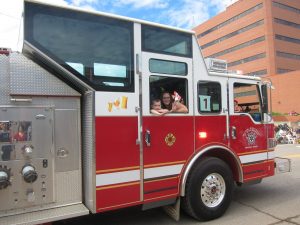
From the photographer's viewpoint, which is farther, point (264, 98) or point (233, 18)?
point (233, 18)

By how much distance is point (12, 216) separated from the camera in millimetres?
4188

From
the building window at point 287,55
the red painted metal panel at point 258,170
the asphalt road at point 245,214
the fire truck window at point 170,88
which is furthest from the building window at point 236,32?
the fire truck window at point 170,88

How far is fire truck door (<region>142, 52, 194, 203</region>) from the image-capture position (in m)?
5.06

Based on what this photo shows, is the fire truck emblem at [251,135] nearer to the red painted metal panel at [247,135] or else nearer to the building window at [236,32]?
the red painted metal panel at [247,135]

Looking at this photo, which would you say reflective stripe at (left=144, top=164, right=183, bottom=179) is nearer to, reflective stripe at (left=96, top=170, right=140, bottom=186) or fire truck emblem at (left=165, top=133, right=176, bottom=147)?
reflective stripe at (left=96, top=170, right=140, bottom=186)

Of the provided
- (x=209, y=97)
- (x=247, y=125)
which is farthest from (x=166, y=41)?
(x=247, y=125)

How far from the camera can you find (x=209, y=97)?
5902 mm

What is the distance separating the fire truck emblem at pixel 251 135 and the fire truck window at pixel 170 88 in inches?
61.6

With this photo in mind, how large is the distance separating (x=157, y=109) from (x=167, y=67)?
66cm

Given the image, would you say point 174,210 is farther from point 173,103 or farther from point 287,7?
point 287,7

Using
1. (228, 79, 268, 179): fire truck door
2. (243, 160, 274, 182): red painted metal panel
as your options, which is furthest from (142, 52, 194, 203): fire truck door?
(243, 160, 274, 182): red painted metal panel

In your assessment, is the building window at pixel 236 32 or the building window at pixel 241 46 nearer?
the building window at pixel 241 46

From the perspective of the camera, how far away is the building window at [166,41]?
16.8 feet

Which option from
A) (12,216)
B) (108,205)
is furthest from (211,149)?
(12,216)
